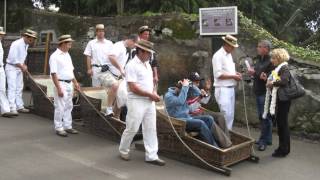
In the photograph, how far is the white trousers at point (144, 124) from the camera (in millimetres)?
7281

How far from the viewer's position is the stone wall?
31.3ft

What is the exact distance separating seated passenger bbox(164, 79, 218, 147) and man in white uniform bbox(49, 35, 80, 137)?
6.40ft

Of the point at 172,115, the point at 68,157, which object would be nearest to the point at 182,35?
the point at 172,115

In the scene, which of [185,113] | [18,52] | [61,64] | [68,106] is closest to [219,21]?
[185,113]

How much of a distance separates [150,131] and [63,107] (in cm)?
214

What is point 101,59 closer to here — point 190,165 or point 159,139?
point 159,139

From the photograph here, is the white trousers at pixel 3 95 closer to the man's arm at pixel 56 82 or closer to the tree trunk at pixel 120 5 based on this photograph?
the man's arm at pixel 56 82

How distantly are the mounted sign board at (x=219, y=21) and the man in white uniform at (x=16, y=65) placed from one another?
10.8ft

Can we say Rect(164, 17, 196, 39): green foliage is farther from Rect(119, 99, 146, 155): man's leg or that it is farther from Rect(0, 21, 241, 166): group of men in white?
Rect(119, 99, 146, 155): man's leg

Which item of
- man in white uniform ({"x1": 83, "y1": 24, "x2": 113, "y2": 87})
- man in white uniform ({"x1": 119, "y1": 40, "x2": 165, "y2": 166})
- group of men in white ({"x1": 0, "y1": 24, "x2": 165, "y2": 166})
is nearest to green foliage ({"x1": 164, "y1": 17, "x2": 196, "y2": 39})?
group of men in white ({"x1": 0, "y1": 24, "x2": 165, "y2": 166})

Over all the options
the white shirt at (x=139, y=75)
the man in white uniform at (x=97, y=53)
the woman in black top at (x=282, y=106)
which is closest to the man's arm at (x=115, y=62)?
the man in white uniform at (x=97, y=53)

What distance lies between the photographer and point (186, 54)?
11055mm

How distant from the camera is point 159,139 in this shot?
800 cm

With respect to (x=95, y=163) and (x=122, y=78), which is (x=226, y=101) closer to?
(x=122, y=78)
